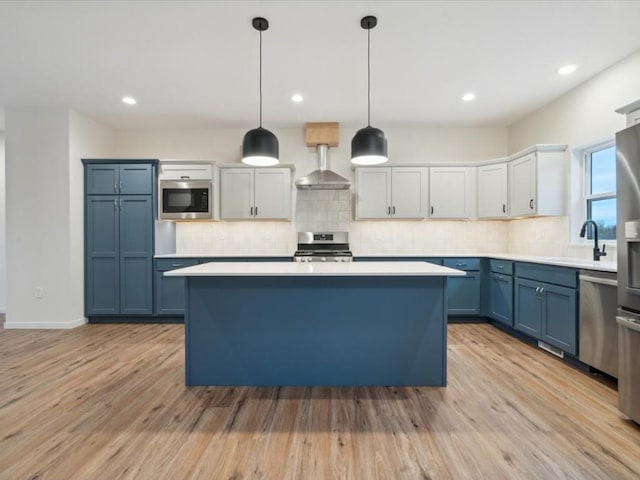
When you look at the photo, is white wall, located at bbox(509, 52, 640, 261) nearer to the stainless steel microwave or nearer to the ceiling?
the ceiling

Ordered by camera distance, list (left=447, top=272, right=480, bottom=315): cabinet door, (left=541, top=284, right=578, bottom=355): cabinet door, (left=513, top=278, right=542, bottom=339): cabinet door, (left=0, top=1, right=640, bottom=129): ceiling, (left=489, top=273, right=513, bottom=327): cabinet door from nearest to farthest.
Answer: (left=0, top=1, right=640, bottom=129): ceiling
(left=541, top=284, right=578, bottom=355): cabinet door
(left=513, top=278, right=542, bottom=339): cabinet door
(left=489, top=273, right=513, bottom=327): cabinet door
(left=447, top=272, right=480, bottom=315): cabinet door

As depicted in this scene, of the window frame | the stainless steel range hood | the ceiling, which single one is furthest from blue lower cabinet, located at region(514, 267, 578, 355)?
the stainless steel range hood

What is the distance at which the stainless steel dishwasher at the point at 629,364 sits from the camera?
185 centimetres

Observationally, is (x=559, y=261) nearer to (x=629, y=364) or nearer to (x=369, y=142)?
(x=629, y=364)

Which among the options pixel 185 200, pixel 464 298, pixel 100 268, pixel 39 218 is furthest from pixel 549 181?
pixel 39 218

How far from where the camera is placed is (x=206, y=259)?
4312 millimetres

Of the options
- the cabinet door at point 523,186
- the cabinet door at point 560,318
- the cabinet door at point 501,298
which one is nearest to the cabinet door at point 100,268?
the cabinet door at point 501,298

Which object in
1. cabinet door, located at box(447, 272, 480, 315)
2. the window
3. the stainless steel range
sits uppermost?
the window

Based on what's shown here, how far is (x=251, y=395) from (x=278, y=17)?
2867 millimetres

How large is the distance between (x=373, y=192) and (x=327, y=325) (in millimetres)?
2662

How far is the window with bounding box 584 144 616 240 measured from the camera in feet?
10.6

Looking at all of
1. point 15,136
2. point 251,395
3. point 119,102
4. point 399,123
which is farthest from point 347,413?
point 15,136

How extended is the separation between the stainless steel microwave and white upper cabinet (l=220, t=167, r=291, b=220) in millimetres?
224

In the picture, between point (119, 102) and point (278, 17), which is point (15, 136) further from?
point (278, 17)
